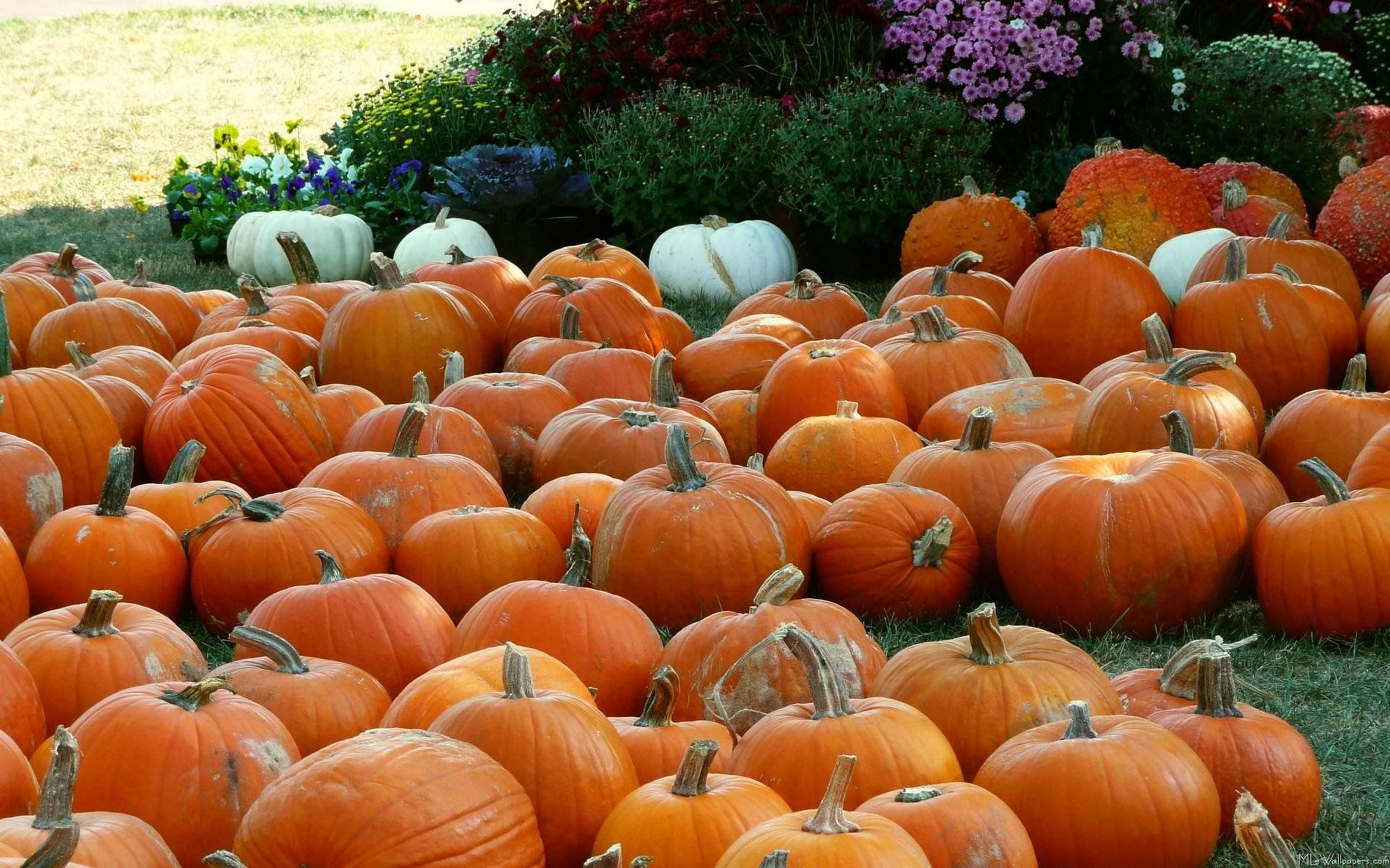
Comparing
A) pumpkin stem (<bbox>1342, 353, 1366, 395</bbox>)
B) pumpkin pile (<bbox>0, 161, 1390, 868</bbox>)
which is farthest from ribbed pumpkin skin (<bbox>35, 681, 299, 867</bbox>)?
pumpkin stem (<bbox>1342, 353, 1366, 395</bbox>)

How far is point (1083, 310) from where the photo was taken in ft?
18.0

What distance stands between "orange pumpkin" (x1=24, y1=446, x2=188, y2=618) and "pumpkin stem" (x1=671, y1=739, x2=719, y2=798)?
195 cm

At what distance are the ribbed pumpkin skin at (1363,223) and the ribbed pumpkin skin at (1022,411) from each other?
8.82 feet

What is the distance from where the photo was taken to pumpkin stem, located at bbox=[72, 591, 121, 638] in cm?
302

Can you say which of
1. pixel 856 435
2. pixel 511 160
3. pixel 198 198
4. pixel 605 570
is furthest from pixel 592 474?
pixel 198 198

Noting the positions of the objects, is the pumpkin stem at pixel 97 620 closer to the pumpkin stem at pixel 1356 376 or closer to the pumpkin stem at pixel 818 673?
the pumpkin stem at pixel 818 673

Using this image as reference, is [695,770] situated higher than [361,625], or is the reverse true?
[695,770]

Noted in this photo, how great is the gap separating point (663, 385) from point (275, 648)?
2061 mm

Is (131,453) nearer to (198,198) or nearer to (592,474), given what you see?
(592,474)

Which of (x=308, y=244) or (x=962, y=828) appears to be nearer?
(x=962, y=828)

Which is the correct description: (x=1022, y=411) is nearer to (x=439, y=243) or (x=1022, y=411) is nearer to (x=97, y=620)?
(x=97, y=620)

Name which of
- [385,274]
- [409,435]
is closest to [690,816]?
[409,435]

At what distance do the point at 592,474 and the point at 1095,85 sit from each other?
18.1 feet

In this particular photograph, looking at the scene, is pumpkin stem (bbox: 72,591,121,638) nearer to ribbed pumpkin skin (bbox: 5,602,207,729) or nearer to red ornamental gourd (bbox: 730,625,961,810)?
ribbed pumpkin skin (bbox: 5,602,207,729)
